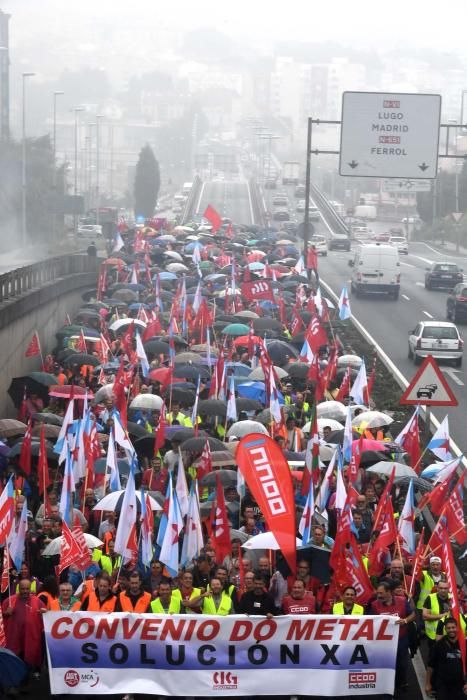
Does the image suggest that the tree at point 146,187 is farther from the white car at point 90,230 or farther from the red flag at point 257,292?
the red flag at point 257,292

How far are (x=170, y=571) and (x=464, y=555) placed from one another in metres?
3.56

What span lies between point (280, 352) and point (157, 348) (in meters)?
1.98

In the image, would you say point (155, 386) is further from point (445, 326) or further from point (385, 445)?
point (445, 326)

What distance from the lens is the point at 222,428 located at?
2030cm

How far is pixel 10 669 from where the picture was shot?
11.2m

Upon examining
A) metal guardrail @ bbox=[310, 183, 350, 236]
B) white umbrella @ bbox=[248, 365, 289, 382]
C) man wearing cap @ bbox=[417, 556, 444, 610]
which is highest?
man wearing cap @ bbox=[417, 556, 444, 610]

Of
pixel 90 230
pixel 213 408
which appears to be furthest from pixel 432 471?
pixel 90 230

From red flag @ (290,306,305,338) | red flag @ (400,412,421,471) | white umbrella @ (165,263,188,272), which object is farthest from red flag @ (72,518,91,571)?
white umbrella @ (165,263,188,272)

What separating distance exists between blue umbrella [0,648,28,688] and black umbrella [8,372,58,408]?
1181cm

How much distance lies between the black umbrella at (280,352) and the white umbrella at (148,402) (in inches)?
203

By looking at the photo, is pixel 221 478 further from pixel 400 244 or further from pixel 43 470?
pixel 400 244

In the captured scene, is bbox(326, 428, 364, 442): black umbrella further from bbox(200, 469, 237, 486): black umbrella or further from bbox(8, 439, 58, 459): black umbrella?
bbox(8, 439, 58, 459): black umbrella

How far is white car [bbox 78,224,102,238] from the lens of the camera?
79.9 m

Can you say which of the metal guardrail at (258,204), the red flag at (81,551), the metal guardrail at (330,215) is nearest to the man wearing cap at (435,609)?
the red flag at (81,551)
